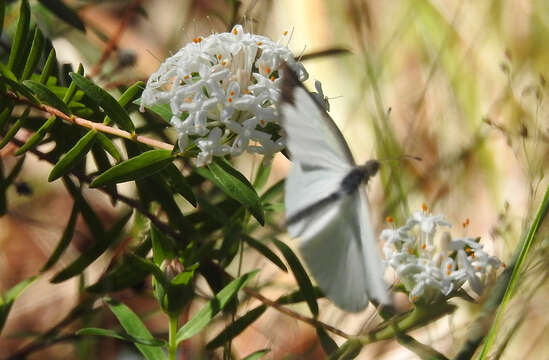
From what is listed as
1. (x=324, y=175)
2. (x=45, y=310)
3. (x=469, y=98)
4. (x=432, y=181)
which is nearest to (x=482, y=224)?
(x=432, y=181)

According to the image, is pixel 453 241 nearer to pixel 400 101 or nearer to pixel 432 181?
pixel 432 181

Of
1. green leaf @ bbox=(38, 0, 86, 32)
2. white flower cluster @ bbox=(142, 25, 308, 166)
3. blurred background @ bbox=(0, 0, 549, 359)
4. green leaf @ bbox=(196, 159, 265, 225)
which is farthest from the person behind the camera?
blurred background @ bbox=(0, 0, 549, 359)

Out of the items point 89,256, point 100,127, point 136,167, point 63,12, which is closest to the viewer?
point 136,167

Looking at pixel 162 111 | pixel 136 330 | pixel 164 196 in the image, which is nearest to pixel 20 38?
pixel 162 111

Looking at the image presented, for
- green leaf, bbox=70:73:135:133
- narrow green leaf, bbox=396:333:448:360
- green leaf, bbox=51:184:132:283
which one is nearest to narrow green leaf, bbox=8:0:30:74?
green leaf, bbox=70:73:135:133

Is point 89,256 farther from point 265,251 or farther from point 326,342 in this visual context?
point 326,342

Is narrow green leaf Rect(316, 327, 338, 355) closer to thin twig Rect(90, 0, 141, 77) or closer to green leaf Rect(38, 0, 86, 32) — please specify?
green leaf Rect(38, 0, 86, 32)
